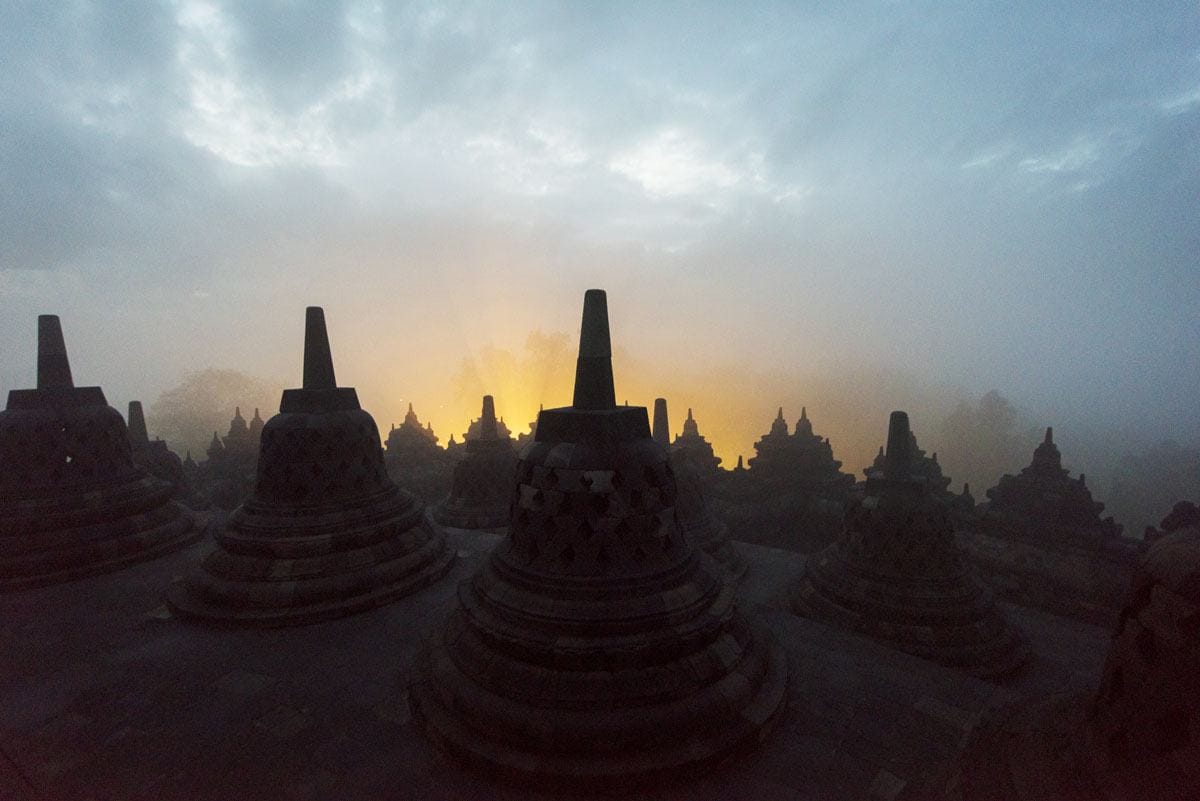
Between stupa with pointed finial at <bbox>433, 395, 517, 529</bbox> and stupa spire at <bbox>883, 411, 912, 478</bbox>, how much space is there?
10348 millimetres

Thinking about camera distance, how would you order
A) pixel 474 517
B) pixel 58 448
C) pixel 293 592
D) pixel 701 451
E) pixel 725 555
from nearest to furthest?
pixel 293 592 < pixel 58 448 < pixel 725 555 < pixel 474 517 < pixel 701 451

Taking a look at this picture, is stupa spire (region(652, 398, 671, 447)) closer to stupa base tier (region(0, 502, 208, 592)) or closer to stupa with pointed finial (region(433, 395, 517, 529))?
stupa with pointed finial (region(433, 395, 517, 529))

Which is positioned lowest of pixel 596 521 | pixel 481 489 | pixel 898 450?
pixel 481 489

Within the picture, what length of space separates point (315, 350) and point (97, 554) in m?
5.96

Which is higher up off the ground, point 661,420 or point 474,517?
point 661,420

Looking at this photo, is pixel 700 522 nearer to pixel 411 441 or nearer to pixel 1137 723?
pixel 1137 723

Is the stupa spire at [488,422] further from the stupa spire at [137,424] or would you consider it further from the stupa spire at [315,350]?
the stupa spire at [137,424]

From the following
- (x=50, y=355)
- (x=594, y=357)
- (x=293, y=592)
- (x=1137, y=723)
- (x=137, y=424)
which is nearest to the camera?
(x=1137, y=723)

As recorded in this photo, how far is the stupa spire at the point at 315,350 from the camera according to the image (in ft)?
30.3

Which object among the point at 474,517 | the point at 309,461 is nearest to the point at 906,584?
the point at 309,461

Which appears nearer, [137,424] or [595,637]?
[595,637]

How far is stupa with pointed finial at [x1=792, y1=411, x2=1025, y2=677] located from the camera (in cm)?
871

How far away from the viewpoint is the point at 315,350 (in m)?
9.27

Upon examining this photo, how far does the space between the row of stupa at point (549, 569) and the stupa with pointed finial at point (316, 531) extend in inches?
1.4
